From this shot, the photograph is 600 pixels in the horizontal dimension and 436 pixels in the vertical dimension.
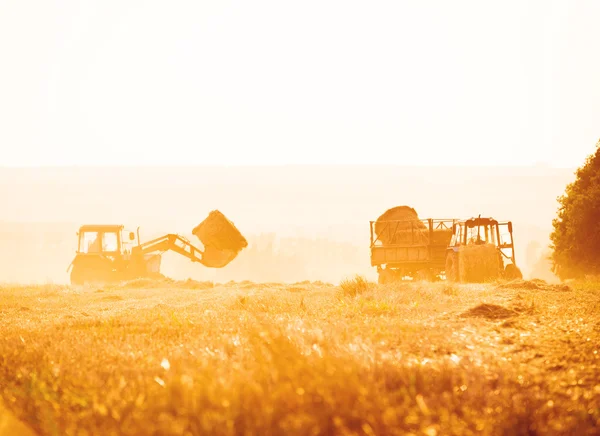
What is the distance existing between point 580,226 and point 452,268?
493 cm

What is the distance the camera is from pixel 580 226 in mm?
22688

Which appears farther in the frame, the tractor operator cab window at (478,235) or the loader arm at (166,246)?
the loader arm at (166,246)

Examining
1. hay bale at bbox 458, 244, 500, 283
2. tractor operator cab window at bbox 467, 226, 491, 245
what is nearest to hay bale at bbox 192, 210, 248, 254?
tractor operator cab window at bbox 467, 226, 491, 245

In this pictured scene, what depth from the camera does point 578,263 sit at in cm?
2309

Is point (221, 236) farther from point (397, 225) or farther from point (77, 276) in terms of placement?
point (397, 225)

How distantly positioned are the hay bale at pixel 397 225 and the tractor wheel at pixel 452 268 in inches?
142

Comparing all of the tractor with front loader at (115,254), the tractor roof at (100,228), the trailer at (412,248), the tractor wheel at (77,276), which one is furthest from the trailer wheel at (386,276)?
the tractor wheel at (77,276)

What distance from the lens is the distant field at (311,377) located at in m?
3.56

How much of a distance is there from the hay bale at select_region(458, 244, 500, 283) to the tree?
3562mm

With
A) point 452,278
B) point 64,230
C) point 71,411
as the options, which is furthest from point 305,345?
point 64,230

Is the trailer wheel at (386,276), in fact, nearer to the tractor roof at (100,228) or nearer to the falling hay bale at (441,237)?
the falling hay bale at (441,237)

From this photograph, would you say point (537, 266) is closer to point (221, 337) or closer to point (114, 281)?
point (114, 281)

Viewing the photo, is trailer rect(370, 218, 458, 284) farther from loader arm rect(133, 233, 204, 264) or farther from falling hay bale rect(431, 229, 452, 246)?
loader arm rect(133, 233, 204, 264)

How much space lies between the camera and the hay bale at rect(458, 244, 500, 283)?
68.5 ft
